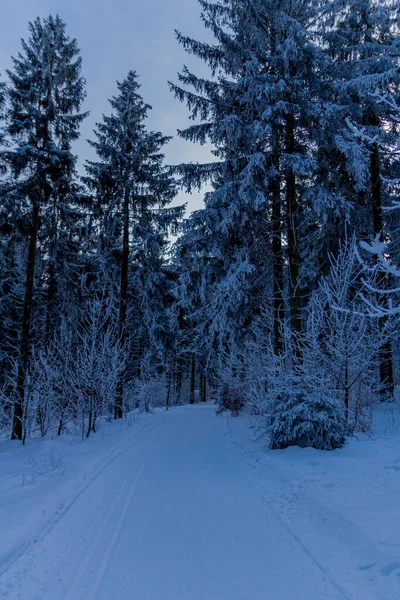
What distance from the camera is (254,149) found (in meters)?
10.8

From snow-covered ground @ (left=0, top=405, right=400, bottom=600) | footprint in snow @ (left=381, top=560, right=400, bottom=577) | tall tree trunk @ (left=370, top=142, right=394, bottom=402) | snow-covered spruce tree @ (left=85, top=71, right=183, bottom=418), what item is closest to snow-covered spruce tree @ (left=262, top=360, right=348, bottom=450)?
snow-covered ground @ (left=0, top=405, right=400, bottom=600)

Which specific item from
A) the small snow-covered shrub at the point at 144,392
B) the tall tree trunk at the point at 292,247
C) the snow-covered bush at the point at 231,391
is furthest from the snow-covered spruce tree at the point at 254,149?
the small snow-covered shrub at the point at 144,392

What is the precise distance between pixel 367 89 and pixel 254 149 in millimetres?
3586

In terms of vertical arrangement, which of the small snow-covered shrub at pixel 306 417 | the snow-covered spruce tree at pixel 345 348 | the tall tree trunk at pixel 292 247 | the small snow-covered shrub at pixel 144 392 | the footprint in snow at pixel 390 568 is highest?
the tall tree trunk at pixel 292 247

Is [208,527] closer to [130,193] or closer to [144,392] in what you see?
[130,193]

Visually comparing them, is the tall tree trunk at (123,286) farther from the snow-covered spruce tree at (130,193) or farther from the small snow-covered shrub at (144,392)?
the small snow-covered shrub at (144,392)

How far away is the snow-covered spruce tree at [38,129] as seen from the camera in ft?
37.2

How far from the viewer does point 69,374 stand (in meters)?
11.8

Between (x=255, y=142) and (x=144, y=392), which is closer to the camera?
(x=255, y=142)

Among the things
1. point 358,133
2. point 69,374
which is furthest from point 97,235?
point 358,133

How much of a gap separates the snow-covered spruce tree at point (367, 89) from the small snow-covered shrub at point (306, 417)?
12.1ft

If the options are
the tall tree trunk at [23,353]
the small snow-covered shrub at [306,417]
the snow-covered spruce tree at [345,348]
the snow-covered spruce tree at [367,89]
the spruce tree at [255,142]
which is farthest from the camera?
the tall tree trunk at [23,353]

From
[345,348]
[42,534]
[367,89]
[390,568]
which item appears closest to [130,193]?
[367,89]

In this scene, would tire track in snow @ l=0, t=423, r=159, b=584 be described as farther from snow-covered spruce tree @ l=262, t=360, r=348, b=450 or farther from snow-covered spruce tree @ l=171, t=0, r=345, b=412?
snow-covered spruce tree @ l=171, t=0, r=345, b=412
